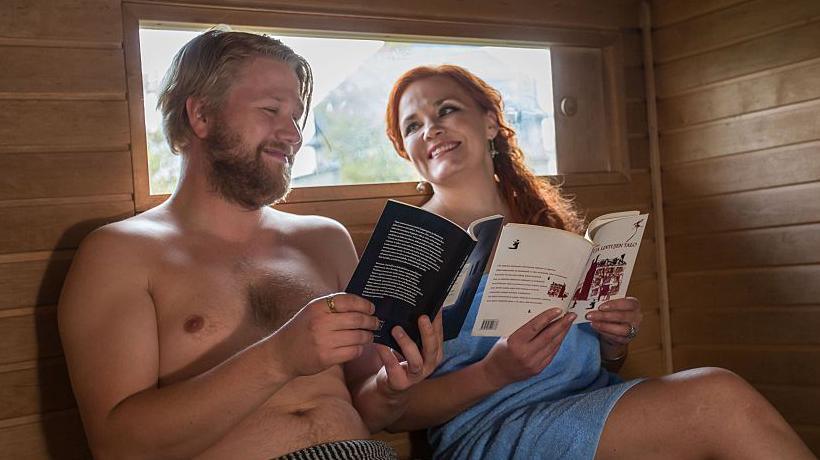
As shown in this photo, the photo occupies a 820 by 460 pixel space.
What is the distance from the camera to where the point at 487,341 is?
7.37 ft

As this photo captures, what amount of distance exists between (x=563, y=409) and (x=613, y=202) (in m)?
1.03

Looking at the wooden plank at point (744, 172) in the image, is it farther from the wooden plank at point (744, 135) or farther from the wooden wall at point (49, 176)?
the wooden wall at point (49, 176)

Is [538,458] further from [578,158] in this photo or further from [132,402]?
[578,158]

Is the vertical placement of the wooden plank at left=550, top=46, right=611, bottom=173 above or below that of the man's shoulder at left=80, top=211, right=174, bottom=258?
above

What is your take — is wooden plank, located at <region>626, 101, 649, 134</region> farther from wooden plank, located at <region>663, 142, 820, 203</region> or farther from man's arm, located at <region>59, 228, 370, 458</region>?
man's arm, located at <region>59, 228, 370, 458</region>

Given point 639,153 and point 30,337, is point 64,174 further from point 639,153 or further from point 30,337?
point 639,153

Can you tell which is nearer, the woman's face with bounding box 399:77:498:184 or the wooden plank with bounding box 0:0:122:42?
the wooden plank with bounding box 0:0:122:42

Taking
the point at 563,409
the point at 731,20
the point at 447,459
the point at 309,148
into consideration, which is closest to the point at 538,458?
the point at 563,409

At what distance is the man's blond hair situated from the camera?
Answer: 6.49 feet

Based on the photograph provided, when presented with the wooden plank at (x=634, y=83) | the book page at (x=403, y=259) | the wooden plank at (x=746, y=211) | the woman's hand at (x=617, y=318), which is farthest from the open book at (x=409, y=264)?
the wooden plank at (x=634, y=83)

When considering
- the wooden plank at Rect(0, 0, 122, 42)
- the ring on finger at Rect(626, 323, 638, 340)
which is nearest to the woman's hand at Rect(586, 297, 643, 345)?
the ring on finger at Rect(626, 323, 638, 340)

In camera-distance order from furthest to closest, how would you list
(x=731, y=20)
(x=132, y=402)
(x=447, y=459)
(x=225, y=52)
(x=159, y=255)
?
(x=731, y=20), (x=447, y=459), (x=225, y=52), (x=159, y=255), (x=132, y=402)

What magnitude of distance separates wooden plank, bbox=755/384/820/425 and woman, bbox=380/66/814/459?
0.62 meters

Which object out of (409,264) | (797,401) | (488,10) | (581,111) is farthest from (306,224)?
(797,401)
